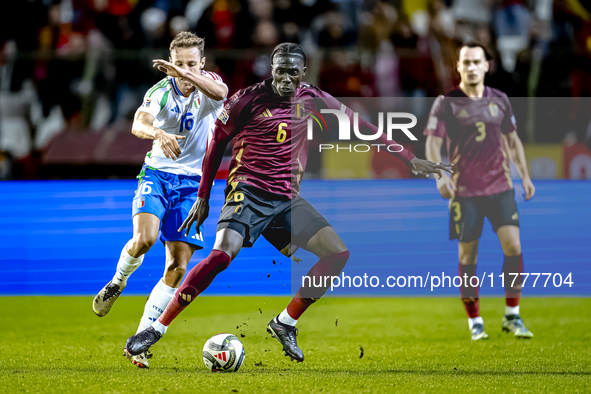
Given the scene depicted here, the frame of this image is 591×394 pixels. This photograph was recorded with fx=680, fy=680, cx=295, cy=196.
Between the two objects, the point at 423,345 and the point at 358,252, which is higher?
the point at 358,252

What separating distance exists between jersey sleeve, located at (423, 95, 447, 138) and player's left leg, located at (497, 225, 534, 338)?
0.85 m

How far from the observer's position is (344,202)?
17.4 ft

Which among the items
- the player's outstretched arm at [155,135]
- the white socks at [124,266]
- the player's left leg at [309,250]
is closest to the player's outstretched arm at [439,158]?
the player's left leg at [309,250]

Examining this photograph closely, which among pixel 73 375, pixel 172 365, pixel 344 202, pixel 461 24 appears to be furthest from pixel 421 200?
pixel 461 24

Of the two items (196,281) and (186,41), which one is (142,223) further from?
(186,41)

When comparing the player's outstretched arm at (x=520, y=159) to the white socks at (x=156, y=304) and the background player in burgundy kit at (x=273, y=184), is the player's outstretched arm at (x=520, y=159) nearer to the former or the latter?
the background player in burgundy kit at (x=273, y=184)

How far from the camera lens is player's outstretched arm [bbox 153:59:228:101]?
4.47m

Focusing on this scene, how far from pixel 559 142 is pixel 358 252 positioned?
2.30m

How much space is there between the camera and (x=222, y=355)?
423cm

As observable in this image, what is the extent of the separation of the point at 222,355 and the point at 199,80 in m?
1.82

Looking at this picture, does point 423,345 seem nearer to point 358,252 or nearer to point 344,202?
point 358,252

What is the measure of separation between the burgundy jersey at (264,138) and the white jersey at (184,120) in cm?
28

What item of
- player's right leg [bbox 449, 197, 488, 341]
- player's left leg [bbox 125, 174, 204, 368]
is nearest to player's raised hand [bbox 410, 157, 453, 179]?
player's right leg [bbox 449, 197, 488, 341]

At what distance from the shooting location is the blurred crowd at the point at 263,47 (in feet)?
24.1
